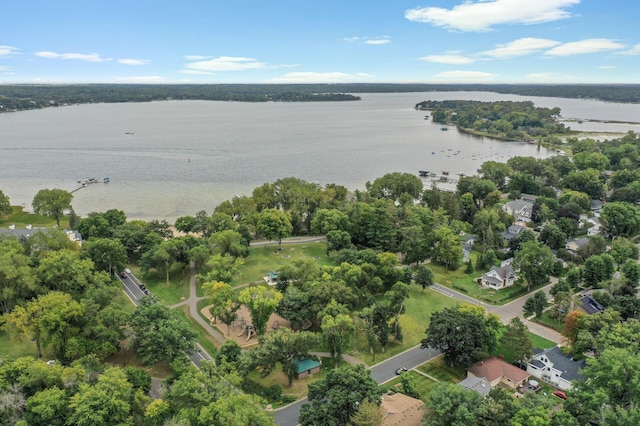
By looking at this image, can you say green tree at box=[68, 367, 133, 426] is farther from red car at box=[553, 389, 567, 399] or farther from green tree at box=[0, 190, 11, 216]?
green tree at box=[0, 190, 11, 216]

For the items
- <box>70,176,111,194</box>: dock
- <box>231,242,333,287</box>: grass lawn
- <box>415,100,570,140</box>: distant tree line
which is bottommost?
<box>231,242,333,287</box>: grass lawn

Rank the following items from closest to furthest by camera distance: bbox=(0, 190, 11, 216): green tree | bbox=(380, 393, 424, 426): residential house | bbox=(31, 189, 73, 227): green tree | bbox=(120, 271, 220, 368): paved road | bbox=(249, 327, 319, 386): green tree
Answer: bbox=(380, 393, 424, 426): residential house, bbox=(249, 327, 319, 386): green tree, bbox=(120, 271, 220, 368): paved road, bbox=(31, 189, 73, 227): green tree, bbox=(0, 190, 11, 216): green tree

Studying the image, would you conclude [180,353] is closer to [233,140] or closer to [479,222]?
[479,222]

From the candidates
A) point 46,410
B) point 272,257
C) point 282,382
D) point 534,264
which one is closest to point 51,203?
point 272,257

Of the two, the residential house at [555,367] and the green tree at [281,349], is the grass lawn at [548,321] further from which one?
the green tree at [281,349]

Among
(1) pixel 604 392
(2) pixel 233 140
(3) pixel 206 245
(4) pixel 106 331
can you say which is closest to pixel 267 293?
(4) pixel 106 331

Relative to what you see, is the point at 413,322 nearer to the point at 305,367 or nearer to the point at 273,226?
the point at 305,367

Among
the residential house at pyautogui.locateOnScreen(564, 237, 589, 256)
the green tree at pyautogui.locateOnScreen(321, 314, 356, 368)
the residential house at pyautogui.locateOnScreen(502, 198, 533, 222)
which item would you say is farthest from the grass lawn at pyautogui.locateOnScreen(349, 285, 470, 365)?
the residential house at pyautogui.locateOnScreen(502, 198, 533, 222)
